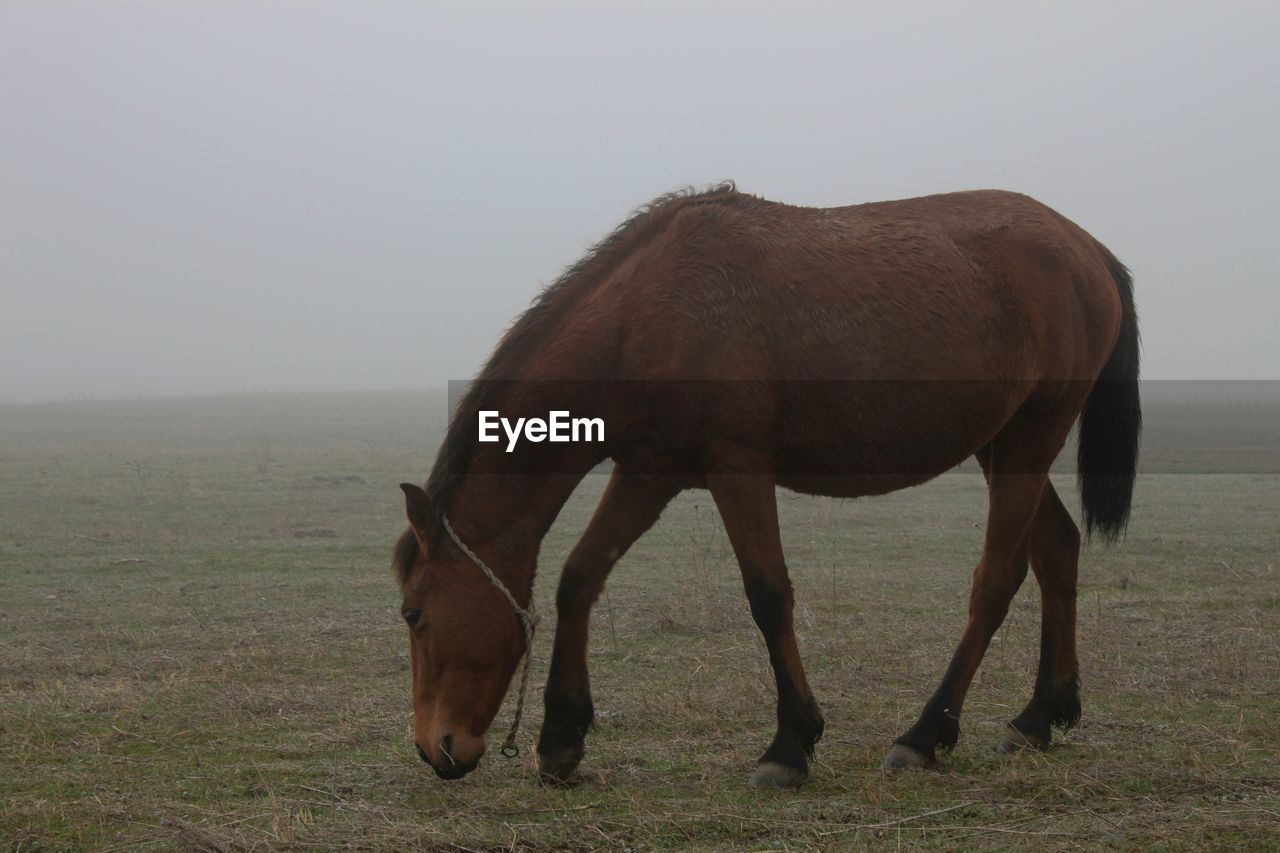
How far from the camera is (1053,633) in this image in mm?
5414

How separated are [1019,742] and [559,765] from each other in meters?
2.10

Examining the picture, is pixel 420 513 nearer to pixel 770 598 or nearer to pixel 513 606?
pixel 513 606

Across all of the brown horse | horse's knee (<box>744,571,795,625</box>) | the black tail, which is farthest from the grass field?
the black tail

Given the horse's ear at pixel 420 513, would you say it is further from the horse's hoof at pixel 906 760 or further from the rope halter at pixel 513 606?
the horse's hoof at pixel 906 760

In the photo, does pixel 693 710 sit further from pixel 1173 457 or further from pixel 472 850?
pixel 1173 457

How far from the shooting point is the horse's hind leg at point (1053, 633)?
16.7 ft

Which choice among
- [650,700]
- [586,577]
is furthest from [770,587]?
[650,700]

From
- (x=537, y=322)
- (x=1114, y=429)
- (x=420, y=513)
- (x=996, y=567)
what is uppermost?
(x=537, y=322)

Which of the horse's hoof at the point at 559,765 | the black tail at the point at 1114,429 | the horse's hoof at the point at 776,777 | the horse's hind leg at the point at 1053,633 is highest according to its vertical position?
the black tail at the point at 1114,429

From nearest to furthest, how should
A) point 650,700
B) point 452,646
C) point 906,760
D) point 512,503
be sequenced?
point 452,646
point 512,503
point 906,760
point 650,700

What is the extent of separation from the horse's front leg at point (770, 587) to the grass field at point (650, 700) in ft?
0.77

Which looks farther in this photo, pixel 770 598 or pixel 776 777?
pixel 770 598

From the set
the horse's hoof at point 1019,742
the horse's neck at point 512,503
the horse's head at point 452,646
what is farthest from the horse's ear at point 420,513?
the horse's hoof at point 1019,742

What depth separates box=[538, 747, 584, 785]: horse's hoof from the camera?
181 inches
